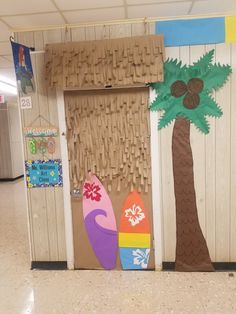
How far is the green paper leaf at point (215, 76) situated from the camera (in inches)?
100

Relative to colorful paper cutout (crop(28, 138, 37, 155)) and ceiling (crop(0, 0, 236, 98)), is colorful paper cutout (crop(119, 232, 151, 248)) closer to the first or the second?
colorful paper cutout (crop(28, 138, 37, 155))

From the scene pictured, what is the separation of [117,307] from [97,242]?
73 centimetres

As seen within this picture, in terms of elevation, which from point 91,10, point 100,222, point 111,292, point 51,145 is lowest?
point 111,292

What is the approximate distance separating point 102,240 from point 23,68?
1.93 m

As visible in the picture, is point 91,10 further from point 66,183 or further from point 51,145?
point 66,183

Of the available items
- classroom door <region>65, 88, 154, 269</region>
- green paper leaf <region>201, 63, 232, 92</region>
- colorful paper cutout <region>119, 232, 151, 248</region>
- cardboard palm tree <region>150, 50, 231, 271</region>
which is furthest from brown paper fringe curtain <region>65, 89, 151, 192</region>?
green paper leaf <region>201, 63, 232, 92</region>

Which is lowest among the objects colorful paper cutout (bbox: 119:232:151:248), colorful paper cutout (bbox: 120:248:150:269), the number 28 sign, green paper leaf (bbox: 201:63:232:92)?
colorful paper cutout (bbox: 120:248:150:269)

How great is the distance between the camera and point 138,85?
262 centimetres

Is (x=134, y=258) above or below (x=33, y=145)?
below

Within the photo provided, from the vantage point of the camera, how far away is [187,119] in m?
2.66

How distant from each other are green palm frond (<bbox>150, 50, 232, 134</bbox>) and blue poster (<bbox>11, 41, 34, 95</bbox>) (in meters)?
1.23

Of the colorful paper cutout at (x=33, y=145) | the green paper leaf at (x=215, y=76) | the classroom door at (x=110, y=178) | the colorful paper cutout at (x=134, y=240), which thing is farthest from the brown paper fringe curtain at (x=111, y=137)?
the green paper leaf at (x=215, y=76)

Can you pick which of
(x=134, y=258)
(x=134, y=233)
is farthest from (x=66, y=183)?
(x=134, y=258)

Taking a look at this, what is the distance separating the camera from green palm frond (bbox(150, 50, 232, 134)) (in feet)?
8.42
